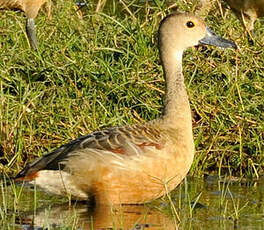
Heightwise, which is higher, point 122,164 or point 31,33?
point 31,33

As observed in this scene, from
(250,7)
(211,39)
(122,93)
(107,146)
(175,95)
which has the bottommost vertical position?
(107,146)

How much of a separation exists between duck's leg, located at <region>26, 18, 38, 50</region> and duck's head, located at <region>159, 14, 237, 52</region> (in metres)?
2.24

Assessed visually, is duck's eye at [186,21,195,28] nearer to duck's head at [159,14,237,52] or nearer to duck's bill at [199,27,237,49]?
duck's head at [159,14,237,52]

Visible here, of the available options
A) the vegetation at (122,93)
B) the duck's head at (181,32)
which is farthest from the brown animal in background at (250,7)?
the duck's head at (181,32)

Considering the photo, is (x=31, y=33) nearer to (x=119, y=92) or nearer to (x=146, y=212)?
(x=119, y=92)

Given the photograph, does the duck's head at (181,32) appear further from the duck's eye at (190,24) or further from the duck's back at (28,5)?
the duck's back at (28,5)

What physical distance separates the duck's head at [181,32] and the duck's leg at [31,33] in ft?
7.36

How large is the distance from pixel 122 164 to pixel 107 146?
200mm

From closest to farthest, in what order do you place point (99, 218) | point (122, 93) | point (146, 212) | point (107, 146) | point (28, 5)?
point (99, 218), point (146, 212), point (107, 146), point (122, 93), point (28, 5)

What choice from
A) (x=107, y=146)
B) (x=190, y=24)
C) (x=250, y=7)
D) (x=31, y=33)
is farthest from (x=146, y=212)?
(x=250, y=7)

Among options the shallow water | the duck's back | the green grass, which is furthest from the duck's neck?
the duck's back

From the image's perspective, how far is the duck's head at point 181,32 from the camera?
7707 millimetres

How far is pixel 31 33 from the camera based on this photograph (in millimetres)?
10586

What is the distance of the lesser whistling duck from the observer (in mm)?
7141
